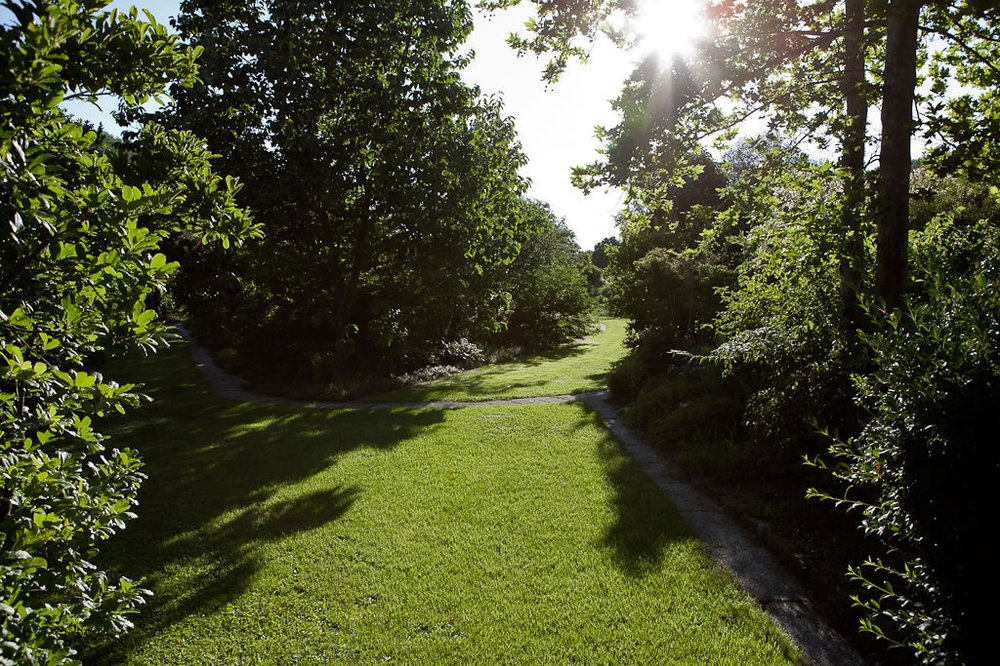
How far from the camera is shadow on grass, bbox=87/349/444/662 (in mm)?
5031

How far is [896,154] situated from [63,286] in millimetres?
6439

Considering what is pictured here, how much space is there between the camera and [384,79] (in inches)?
513

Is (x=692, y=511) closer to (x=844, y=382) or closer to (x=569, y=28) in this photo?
(x=844, y=382)

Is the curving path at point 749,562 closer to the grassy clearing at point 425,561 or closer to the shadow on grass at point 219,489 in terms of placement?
the grassy clearing at point 425,561

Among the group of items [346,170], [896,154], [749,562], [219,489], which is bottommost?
[749,562]

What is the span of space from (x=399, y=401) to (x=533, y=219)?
713 centimetres

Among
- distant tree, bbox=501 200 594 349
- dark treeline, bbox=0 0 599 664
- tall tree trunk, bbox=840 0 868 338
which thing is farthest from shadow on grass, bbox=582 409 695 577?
distant tree, bbox=501 200 594 349

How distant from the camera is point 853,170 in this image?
5.79 m

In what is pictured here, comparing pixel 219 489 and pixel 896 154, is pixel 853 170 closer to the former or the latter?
pixel 896 154

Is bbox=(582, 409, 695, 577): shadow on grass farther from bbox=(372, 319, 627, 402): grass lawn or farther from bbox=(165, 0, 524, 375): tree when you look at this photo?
bbox=(165, 0, 524, 375): tree

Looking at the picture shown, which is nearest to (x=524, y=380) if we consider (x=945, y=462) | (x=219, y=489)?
(x=219, y=489)

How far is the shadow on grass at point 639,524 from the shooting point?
5.16m

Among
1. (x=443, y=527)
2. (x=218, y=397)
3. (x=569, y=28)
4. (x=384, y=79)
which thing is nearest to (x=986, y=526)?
(x=443, y=527)

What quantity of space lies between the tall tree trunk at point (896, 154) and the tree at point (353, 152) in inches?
386
